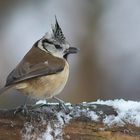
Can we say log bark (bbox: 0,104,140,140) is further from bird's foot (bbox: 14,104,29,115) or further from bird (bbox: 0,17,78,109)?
bird (bbox: 0,17,78,109)

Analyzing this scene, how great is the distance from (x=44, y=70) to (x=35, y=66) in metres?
0.06

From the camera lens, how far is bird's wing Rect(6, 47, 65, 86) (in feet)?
12.8

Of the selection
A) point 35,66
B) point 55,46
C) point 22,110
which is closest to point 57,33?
point 55,46

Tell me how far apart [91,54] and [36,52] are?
3.60 metres

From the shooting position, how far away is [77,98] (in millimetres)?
7297

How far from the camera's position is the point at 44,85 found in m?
4.07

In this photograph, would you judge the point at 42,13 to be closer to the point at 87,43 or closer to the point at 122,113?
the point at 87,43

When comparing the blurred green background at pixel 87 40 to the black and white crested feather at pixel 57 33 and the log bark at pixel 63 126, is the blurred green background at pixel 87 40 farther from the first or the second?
the log bark at pixel 63 126

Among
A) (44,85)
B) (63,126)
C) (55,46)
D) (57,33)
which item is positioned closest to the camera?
(63,126)

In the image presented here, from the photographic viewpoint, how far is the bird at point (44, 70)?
13.0ft

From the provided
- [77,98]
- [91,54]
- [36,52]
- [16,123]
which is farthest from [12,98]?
[16,123]

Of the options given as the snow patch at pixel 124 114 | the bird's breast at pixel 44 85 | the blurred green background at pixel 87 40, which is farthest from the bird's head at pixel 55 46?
the blurred green background at pixel 87 40

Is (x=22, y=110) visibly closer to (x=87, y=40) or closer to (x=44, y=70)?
(x=44, y=70)

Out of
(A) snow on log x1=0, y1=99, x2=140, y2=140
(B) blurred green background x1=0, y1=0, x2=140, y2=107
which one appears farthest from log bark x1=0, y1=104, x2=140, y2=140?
(B) blurred green background x1=0, y1=0, x2=140, y2=107
